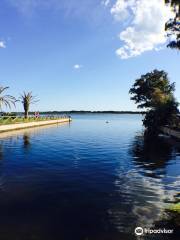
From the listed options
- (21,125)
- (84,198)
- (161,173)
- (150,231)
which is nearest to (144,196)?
(84,198)

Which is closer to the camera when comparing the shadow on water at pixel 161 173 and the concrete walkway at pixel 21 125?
the shadow on water at pixel 161 173

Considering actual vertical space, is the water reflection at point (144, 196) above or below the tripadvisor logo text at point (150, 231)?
below

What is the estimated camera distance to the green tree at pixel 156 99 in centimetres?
5684

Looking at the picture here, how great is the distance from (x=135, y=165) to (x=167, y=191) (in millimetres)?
7801

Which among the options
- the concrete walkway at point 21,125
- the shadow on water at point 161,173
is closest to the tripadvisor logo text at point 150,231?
the shadow on water at point 161,173

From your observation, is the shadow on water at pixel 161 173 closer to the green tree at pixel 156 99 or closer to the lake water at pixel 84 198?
the lake water at pixel 84 198

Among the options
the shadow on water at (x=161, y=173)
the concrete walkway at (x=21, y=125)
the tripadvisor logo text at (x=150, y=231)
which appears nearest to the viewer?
the tripadvisor logo text at (x=150, y=231)

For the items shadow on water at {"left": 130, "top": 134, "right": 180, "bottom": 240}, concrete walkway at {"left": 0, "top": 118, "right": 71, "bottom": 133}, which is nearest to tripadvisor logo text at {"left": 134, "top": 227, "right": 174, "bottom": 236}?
shadow on water at {"left": 130, "top": 134, "right": 180, "bottom": 240}

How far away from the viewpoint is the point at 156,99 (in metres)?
62.4

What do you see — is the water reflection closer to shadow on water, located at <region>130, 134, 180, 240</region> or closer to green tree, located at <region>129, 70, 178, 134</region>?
shadow on water, located at <region>130, 134, 180, 240</region>

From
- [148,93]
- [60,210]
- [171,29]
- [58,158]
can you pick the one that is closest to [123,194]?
[60,210]

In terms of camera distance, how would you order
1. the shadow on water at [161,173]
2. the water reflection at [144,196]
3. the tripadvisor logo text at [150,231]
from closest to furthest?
1. the tripadvisor logo text at [150,231]
2. the shadow on water at [161,173]
3. the water reflection at [144,196]

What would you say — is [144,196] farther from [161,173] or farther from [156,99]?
[156,99]

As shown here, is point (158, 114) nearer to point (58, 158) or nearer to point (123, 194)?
point (58, 158)
